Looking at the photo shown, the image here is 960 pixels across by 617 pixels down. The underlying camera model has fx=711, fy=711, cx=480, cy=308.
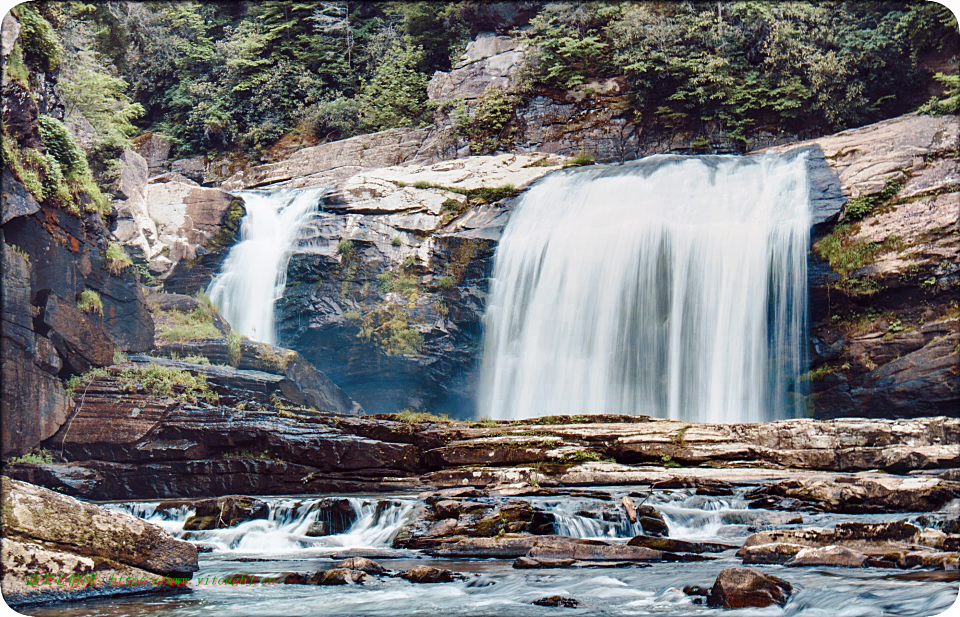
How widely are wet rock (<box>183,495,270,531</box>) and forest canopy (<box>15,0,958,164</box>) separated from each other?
28.2 ft

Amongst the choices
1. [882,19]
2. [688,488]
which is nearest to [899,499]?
[688,488]

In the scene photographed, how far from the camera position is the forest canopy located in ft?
41.3

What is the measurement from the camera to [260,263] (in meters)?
13.7

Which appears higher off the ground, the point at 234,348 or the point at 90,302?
the point at 90,302

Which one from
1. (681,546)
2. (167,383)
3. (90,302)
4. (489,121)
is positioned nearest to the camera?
(681,546)

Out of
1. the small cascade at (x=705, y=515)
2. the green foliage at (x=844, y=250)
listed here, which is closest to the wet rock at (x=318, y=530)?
the small cascade at (x=705, y=515)

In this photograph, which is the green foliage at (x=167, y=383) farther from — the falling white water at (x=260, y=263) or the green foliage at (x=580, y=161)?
the green foliage at (x=580, y=161)

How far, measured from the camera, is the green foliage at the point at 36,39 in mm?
8969

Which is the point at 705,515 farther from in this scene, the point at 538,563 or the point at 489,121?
the point at 489,121

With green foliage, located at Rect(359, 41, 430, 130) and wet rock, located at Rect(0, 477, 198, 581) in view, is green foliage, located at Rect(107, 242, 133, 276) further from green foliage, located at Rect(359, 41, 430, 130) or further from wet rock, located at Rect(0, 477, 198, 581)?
wet rock, located at Rect(0, 477, 198, 581)

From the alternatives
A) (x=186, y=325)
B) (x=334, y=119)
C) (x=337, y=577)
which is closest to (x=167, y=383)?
(x=186, y=325)

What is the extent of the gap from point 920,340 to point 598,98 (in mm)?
7926

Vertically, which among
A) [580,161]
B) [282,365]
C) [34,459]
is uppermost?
[580,161]

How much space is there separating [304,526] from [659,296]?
22.3 ft
